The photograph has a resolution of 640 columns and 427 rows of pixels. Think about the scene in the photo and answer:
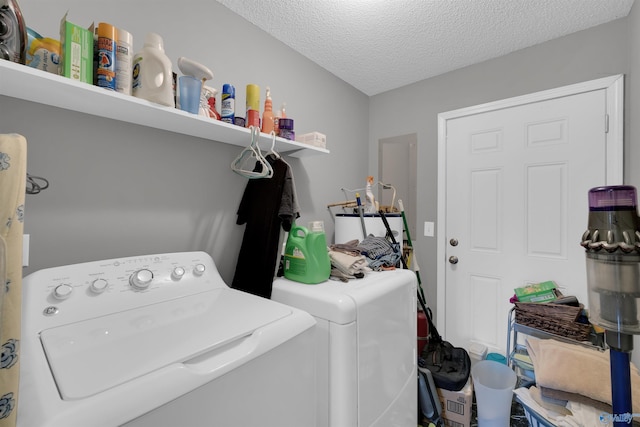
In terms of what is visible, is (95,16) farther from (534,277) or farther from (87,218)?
(534,277)

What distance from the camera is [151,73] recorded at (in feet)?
3.24

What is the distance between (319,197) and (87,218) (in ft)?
4.69

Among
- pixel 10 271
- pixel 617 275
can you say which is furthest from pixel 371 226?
pixel 10 271

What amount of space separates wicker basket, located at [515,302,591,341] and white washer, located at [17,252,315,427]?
4.92 ft

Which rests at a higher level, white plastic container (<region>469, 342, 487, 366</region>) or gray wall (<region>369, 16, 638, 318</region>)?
gray wall (<region>369, 16, 638, 318</region>)

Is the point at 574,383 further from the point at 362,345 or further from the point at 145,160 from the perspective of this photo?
the point at 145,160

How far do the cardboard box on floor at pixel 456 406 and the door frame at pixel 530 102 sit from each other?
2.18 ft

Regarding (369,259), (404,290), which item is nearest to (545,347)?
(404,290)

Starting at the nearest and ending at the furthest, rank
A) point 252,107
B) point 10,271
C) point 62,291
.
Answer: point 10,271, point 62,291, point 252,107

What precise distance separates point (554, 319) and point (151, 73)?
7.68 ft

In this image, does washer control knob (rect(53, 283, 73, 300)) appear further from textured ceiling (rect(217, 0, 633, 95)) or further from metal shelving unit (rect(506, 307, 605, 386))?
metal shelving unit (rect(506, 307, 605, 386))

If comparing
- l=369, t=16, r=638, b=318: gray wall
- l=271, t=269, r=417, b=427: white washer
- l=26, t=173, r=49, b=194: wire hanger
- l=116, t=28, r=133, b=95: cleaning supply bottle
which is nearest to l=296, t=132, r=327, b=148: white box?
l=271, t=269, r=417, b=427: white washer

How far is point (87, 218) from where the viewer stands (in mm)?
1117

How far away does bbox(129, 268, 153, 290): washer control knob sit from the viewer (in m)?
1.01
